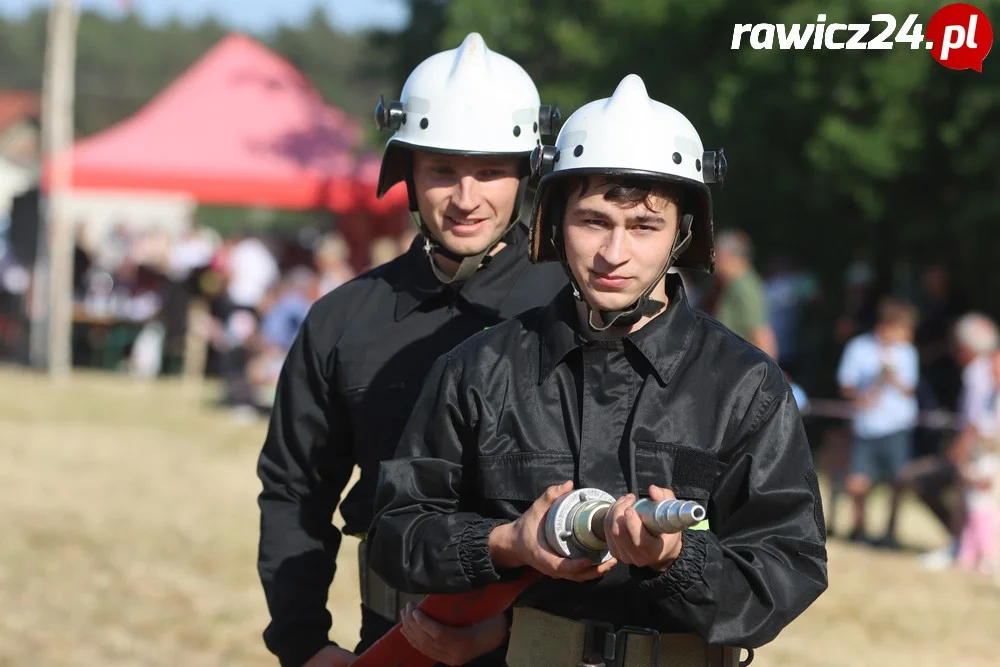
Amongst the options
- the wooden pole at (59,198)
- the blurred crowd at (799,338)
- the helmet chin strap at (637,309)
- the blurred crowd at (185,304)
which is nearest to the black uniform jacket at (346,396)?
the helmet chin strap at (637,309)

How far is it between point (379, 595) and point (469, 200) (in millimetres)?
1007

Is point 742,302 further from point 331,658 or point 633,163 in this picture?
point 633,163

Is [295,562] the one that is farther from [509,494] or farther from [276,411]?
[509,494]

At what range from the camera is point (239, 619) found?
9406 mm

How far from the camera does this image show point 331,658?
412 centimetres

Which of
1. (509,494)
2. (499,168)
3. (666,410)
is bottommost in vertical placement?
(509,494)

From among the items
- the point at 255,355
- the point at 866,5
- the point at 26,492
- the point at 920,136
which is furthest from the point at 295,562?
the point at 255,355

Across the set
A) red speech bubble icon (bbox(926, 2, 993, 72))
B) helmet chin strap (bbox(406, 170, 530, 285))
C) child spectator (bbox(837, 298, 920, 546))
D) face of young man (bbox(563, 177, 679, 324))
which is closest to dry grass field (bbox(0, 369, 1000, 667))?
child spectator (bbox(837, 298, 920, 546))

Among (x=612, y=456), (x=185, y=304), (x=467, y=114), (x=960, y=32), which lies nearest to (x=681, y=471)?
(x=612, y=456)

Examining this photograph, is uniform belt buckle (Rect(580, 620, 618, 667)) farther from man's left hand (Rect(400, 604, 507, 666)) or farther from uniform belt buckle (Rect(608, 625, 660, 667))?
man's left hand (Rect(400, 604, 507, 666))

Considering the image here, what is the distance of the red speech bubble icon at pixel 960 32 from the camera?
400 inches

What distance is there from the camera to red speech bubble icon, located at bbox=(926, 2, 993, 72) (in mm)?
10148

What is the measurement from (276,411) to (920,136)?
13.0 m

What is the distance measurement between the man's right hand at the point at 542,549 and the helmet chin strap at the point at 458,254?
1214 millimetres
